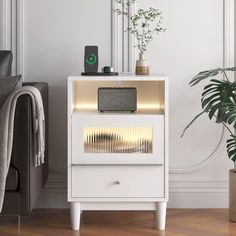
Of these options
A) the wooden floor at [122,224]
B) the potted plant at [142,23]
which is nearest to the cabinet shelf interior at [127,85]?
the potted plant at [142,23]

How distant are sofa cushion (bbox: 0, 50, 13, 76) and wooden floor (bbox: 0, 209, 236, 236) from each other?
835mm

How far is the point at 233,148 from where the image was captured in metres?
4.00

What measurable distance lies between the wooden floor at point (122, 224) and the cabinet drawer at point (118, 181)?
188 millimetres

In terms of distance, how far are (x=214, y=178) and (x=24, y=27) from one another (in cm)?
148

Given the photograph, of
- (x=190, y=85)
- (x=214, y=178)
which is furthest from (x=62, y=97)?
(x=214, y=178)

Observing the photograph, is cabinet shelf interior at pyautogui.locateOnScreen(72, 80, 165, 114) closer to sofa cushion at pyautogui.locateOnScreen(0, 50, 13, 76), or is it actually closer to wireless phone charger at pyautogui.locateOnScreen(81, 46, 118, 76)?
wireless phone charger at pyautogui.locateOnScreen(81, 46, 118, 76)

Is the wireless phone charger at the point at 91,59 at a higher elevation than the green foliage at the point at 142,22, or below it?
below

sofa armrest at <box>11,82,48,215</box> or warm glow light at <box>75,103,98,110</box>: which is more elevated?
warm glow light at <box>75,103,98,110</box>

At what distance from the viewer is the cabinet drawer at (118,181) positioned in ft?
11.5

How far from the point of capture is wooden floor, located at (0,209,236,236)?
343 cm

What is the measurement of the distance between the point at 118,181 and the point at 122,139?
8.9 inches

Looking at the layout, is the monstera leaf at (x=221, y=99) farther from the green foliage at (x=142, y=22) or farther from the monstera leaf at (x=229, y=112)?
the green foliage at (x=142, y=22)

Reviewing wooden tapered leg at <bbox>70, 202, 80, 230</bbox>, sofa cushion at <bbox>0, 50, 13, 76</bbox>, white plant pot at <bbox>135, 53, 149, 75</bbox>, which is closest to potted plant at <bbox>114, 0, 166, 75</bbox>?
white plant pot at <bbox>135, 53, 149, 75</bbox>

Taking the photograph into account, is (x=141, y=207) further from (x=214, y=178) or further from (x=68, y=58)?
(x=68, y=58)
